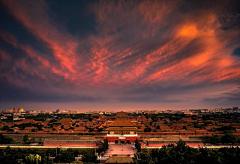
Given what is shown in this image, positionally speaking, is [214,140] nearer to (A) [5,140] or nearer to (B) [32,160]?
(B) [32,160]

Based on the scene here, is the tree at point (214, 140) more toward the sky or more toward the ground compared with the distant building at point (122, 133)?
more toward the ground

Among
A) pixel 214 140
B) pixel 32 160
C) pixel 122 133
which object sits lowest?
pixel 214 140

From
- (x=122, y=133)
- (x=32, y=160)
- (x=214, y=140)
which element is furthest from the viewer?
(x=122, y=133)

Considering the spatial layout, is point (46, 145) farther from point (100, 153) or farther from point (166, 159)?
point (166, 159)

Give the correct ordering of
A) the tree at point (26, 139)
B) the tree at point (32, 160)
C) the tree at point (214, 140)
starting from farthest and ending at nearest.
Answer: the tree at point (26, 139) < the tree at point (214, 140) < the tree at point (32, 160)

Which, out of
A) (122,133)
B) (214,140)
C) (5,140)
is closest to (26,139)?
(5,140)

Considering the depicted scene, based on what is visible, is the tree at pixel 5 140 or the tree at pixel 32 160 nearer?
the tree at pixel 32 160

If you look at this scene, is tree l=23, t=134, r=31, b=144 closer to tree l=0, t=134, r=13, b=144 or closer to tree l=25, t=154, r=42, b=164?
tree l=0, t=134, r=13, b=144

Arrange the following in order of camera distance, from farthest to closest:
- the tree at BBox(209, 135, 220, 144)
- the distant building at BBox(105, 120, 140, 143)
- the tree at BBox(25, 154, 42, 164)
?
the tree at BBox(209, 135, 220, 144), the distant building at BBox(105, 120, 140, 143), the tree at BBox(25, 154, 42, 164)

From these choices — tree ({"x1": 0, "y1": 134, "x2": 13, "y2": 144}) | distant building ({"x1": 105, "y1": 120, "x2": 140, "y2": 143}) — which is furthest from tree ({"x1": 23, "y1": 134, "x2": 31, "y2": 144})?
distant building ({"x1": 105, "y1": 120, "x2": 140, "y2": 143})

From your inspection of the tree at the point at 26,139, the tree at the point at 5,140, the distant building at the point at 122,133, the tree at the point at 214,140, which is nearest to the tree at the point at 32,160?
the distant building at the point at 122,133

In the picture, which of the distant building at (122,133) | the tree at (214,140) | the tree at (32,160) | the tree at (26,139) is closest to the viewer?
the tree at (32,160)

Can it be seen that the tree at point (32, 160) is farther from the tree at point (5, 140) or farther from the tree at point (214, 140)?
the tree at point (214, 140)
